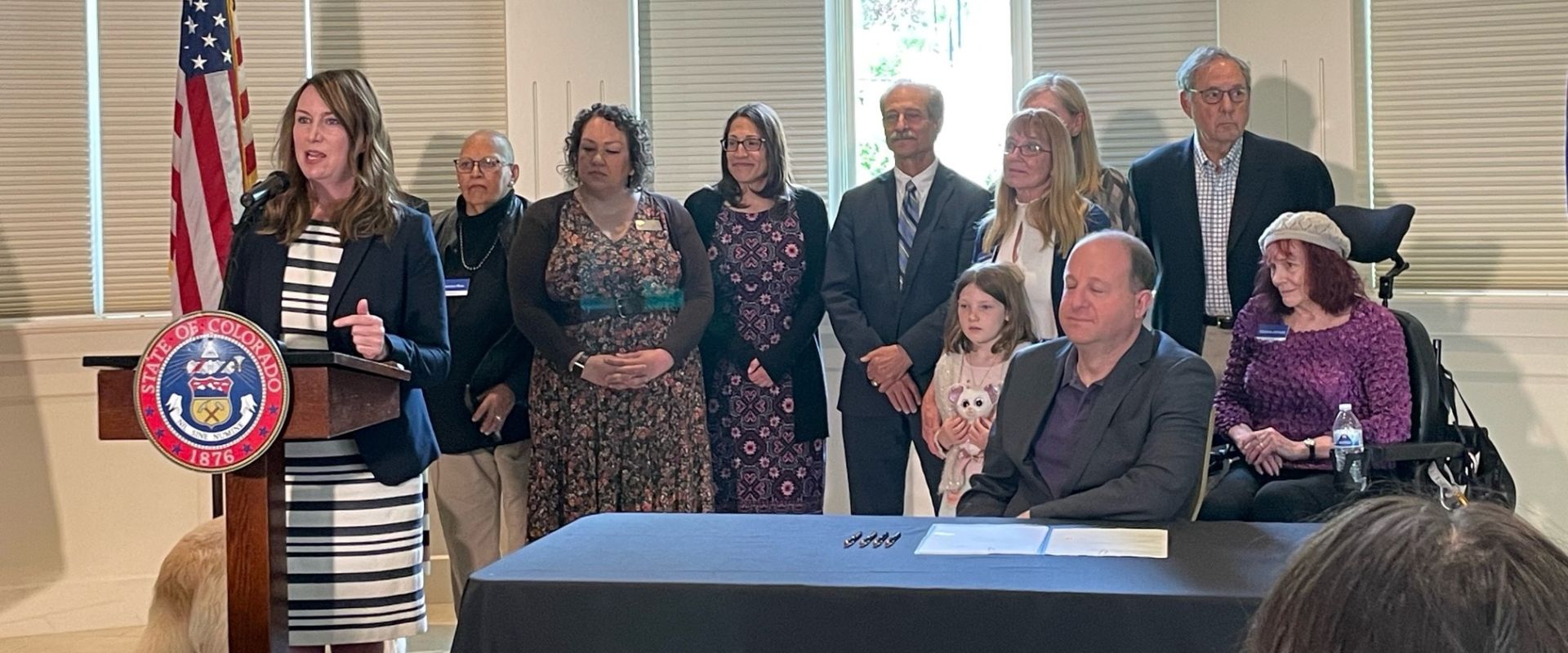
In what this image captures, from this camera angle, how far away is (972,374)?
13.0 ft

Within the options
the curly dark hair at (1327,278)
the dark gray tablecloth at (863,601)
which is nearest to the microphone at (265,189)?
the dark gray tablecloth at (863,601)

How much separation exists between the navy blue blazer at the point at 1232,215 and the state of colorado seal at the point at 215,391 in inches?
108

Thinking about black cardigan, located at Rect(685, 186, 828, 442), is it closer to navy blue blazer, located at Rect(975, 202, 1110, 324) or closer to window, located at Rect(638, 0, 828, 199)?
navy blue blazer, located at Rect(975, 202, 1110, 324)

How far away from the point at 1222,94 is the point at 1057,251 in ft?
2.56

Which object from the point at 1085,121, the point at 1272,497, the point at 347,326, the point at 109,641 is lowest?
the point at 109,641

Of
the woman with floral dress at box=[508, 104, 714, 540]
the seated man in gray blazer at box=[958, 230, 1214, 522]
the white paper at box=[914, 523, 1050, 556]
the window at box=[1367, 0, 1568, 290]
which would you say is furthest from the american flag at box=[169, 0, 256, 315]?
the window at box=[1367, 0, 1568, 290]

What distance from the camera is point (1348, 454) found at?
3570mm

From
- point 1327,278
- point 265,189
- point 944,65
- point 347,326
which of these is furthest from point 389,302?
point 944,65

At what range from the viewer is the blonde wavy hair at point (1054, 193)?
4.09 metres

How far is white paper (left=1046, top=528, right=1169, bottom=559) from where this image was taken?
7.79 feet

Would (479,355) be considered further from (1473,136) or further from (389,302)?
(1473,136)

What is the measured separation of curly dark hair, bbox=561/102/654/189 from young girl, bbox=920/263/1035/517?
1.04 metres

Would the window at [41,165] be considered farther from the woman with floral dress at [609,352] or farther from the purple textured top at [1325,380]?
the purple textured top at [1325,380]

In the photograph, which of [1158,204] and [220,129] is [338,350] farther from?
[1158,204]
